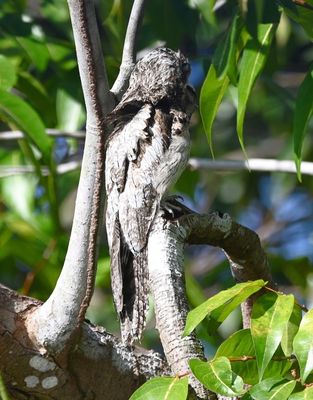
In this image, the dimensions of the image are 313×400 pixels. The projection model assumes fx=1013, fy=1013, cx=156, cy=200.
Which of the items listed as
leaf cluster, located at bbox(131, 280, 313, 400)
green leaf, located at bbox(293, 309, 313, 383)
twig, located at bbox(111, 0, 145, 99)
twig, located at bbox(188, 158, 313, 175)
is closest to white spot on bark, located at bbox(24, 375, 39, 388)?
leaf cluster, located at bbox(131, 280, 313, 400)

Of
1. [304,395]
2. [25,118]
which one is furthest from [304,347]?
[25,118]

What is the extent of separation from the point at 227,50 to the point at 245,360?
1.07 metres

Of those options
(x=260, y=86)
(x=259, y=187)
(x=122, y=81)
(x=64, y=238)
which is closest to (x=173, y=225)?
(x=122, y=81)

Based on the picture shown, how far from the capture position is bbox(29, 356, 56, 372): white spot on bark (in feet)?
8.77

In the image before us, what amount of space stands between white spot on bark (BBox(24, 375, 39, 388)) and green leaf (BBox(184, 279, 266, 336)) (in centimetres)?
50

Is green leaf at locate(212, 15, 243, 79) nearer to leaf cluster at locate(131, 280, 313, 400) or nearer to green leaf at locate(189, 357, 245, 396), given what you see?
leaf cluster at locate(131, 280, 313, 400)

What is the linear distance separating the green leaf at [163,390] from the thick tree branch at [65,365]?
1.50ft

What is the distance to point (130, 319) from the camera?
3150 millimetres

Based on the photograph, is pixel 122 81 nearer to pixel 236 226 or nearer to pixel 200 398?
pixel 236 226

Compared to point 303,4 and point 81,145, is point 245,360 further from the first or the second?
point 81,145

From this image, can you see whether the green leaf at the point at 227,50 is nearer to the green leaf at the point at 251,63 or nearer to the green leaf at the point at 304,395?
the green leaf at the point at 251,63

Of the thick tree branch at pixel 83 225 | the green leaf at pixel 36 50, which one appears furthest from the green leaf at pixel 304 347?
the green leaf at pixel 36 50

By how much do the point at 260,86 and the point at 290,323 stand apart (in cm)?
467

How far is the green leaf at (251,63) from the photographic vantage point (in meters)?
3.20
